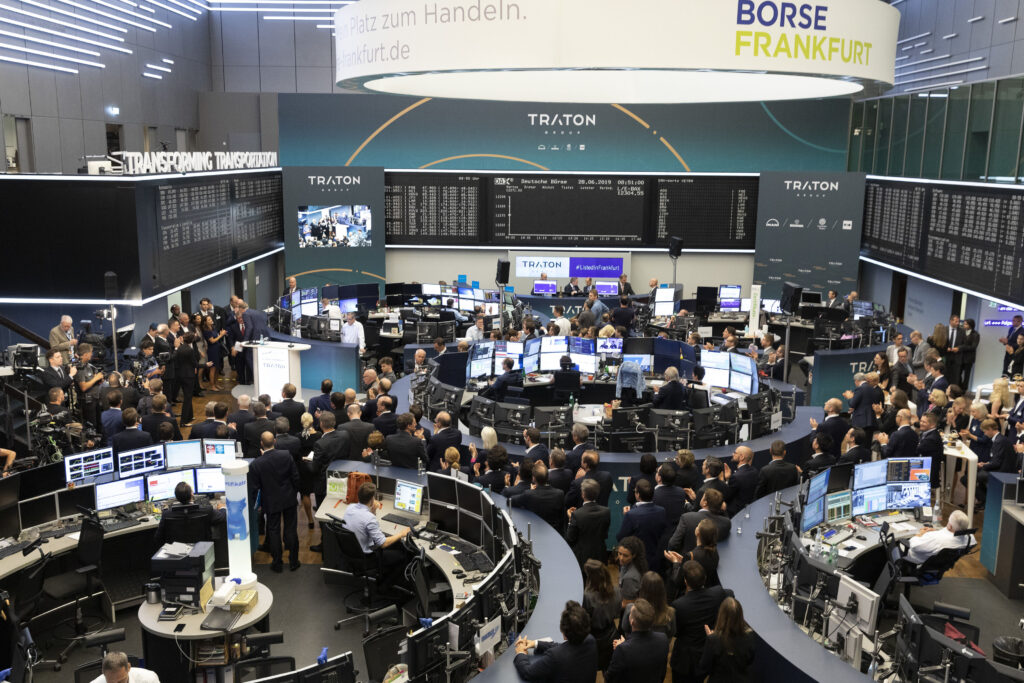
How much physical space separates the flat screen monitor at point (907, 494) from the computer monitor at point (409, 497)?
156 inches

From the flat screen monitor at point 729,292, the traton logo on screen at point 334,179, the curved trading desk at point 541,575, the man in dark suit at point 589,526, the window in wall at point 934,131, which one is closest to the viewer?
the curved trading desk at point 541,575

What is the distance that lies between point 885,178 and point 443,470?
11.5 metres

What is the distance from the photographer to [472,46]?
308 centimetres

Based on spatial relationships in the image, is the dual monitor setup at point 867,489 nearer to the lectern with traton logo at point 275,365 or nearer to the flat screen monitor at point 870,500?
the flat screen monitor at point 870,500

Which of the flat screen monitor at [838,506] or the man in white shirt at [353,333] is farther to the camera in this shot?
the man in white shirt at [353,333]

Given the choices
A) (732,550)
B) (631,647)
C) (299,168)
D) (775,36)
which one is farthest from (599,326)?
(775,36)

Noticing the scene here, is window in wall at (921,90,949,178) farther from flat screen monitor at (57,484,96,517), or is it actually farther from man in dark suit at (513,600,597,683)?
flat screen monitor at (57,484,96,517)

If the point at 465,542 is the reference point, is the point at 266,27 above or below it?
above

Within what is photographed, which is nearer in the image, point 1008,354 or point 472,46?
point 472,46

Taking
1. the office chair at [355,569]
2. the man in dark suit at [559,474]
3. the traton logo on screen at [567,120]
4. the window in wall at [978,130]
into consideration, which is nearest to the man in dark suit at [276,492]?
the office chair at [355,569]

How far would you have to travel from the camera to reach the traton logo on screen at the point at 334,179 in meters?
17.0

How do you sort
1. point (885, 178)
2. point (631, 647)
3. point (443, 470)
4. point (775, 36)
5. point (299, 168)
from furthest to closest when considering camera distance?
point (299, 168) → point (885, 178) → point (443, 470) → point (631, 647) → point (775, 36)

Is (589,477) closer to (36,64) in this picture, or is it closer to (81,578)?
(81,578)

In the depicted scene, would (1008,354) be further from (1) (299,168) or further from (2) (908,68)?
(1) (299,168)
